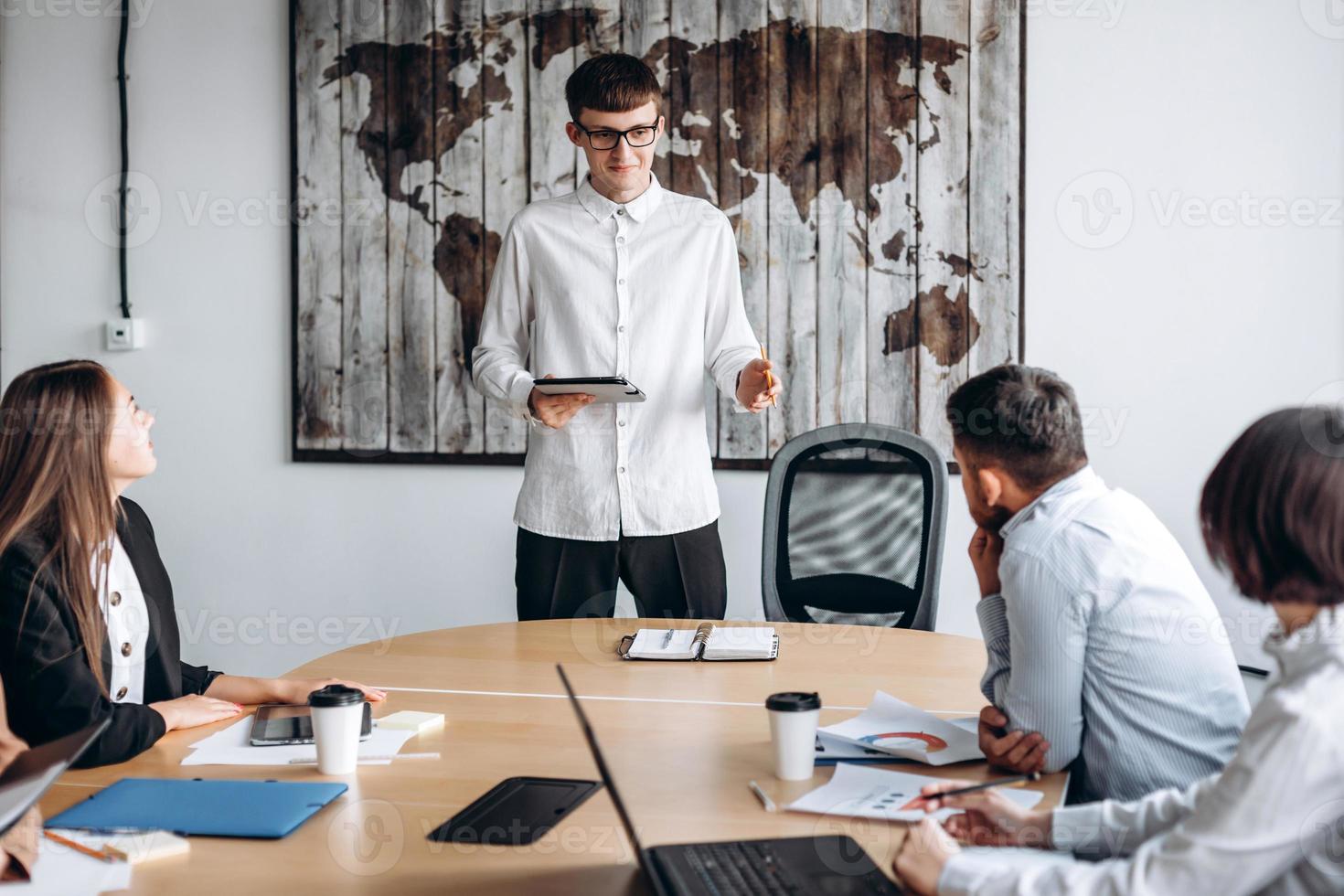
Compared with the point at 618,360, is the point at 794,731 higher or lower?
lower

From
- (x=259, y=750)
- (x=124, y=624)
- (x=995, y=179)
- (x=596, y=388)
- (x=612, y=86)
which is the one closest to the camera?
(x=259, y=750)

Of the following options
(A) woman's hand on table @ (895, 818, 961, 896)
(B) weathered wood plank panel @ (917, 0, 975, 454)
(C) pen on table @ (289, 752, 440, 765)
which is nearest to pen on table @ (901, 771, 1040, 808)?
(A) woman's hand on table @ (895, 818, 961, 896)

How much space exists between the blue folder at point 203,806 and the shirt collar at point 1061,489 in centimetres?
89

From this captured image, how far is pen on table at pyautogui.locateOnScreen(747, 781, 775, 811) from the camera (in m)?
1.26

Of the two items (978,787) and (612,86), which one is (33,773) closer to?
(978,787)

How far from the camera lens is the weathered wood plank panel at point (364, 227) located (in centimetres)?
343

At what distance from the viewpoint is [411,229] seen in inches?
136

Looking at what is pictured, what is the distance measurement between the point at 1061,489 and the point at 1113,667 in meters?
0.23

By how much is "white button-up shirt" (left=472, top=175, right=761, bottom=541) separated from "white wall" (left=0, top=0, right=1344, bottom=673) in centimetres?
85

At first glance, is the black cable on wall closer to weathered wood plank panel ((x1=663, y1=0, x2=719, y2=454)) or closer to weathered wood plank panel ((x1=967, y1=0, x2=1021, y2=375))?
weathered wood plank panel ((x1=663, y1=0, x2=719, y2=454))

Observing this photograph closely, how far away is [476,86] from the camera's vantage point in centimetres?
339

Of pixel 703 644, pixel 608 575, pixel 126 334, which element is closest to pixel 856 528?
pixel 608 575

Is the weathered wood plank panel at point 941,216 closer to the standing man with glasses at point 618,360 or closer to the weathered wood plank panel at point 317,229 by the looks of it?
the standing man with glasses at point 618,360

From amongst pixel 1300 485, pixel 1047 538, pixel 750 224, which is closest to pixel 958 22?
pixel 750 224
